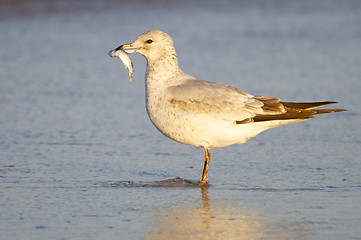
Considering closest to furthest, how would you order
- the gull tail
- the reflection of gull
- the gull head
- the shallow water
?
the reflection of gull < the shallow water < the gull tail < the gull head

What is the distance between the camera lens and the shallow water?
4.35m

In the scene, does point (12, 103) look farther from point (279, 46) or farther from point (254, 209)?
point (279, 46)

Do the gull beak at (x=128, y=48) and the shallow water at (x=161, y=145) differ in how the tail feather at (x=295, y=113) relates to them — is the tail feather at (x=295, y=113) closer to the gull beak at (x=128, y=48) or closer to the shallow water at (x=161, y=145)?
the shallow water at (x=161, y=145)

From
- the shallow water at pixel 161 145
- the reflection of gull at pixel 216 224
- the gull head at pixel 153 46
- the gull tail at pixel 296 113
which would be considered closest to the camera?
the reflection of gull at pixel 216 224

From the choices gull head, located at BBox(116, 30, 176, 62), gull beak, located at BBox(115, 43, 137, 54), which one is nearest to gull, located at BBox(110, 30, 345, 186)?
gull head, located at BBox(116, 30, 176, 62)

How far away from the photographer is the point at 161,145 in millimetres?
6453

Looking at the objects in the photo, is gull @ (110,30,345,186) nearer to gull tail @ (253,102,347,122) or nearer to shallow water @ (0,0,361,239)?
gull tail @ (253,102,347,122)

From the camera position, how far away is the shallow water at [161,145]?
4352 mm

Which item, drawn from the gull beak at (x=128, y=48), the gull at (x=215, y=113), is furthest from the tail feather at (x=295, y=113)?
the gull beak at (x=128, y=48)

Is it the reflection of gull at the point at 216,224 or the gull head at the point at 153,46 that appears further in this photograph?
the gull head at the point at 153,46

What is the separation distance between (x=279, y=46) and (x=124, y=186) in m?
6.79

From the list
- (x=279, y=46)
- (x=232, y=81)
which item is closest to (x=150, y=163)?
(x=232, y=81)

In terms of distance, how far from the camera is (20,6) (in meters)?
13.7

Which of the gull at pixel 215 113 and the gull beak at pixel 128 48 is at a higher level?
the gull beak at pixel 128 48
